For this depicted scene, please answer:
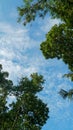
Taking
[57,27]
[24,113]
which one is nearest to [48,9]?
[57,27]

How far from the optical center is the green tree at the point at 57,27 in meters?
25.2

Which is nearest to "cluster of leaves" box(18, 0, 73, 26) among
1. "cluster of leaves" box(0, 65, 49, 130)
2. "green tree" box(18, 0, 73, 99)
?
"green tree" box(18, 0, 73, 99)

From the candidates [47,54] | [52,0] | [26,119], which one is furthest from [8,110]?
[52,0]

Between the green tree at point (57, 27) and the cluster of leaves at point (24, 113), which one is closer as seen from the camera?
the green tree at point (57, 27)

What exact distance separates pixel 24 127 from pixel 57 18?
1638 cm

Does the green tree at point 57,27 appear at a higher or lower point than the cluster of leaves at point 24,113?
lower

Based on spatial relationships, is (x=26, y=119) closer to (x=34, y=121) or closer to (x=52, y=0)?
(x=34, y=121)

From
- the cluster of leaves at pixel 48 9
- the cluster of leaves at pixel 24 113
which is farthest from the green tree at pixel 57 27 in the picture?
the cluster of leaves at pixel 24 113

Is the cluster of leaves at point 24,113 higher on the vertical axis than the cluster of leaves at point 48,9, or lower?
higher

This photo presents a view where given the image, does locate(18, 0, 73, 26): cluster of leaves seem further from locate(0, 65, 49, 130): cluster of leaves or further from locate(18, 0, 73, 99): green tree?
locate(0, 65, 49, 130): cluster of leaves

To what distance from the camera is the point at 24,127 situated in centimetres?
3938

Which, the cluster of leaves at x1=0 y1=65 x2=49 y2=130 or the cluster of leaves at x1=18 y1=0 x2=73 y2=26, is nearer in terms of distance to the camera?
the cluster of leaves at x1=18 y1=0 x2=73 y2=26

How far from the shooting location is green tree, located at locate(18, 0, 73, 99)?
25.2 metres

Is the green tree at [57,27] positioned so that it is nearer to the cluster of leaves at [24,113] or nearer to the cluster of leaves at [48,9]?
the cluster of leaves at [48,9]
